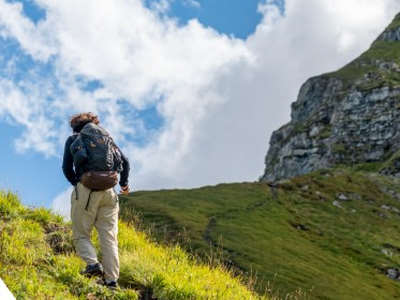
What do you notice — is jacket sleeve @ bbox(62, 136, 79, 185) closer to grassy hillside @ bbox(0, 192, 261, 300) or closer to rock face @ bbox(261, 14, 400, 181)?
grassy hillside @ bbox(0, 192, 261, 300)

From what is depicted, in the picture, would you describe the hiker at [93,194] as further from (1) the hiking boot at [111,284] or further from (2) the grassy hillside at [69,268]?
(2) the grassy hillside at [69,268]

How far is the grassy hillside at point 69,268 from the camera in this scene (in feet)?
29.8

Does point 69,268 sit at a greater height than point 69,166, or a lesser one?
lesser

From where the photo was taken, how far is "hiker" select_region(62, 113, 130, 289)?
10.3 metres

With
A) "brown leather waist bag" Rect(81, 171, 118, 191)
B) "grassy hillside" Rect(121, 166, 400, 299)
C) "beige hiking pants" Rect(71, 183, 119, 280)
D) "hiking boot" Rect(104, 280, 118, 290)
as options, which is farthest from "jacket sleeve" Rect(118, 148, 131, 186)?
"grassy hillside" Rect(121, 166, 400, 299)

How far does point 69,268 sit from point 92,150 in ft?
8.39

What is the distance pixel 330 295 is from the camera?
33.7 metres

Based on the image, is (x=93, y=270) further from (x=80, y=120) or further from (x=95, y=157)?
(x=80, y=120)

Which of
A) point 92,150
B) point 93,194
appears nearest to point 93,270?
point 93,194

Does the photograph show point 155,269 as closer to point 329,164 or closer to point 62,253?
point 62,253

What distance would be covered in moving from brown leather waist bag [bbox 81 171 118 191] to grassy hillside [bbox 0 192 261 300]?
1.76m

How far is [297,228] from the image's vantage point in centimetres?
5703

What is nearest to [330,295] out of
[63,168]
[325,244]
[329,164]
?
[325,244]

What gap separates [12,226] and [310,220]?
54.1 m
